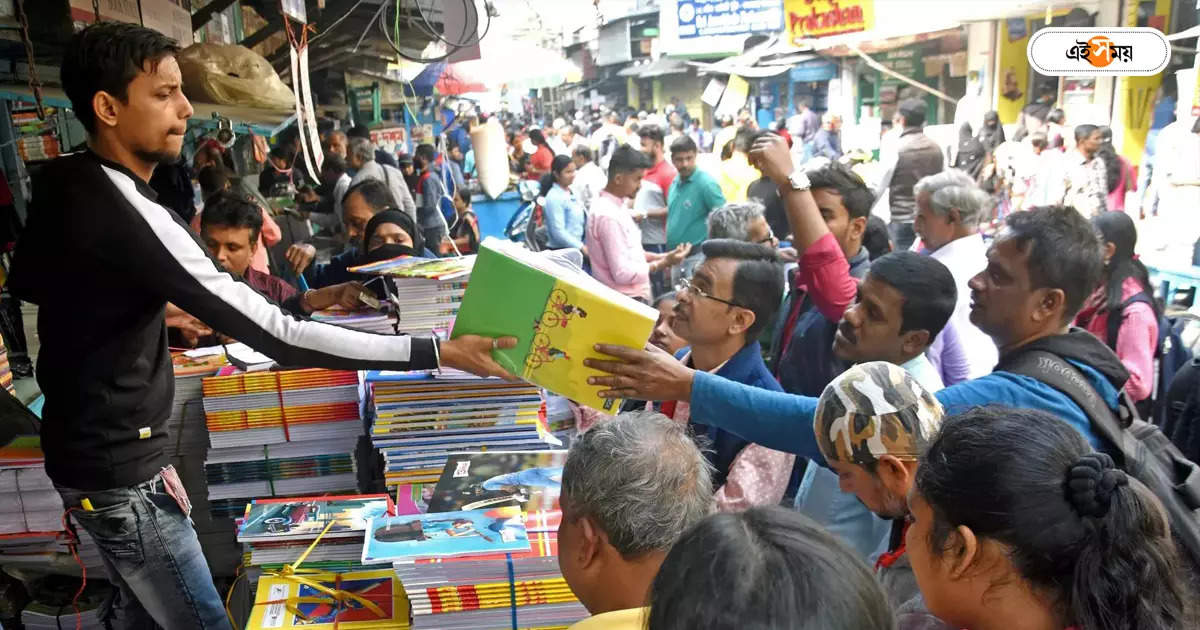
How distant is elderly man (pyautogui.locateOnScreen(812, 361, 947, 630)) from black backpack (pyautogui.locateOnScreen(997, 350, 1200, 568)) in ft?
1.63

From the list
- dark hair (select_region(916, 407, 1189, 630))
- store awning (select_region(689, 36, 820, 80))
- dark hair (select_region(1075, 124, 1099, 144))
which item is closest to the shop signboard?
store awning (select_region(689, 36, 820, 80))

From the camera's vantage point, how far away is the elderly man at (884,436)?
5.91 ft

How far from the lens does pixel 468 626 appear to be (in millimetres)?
1879

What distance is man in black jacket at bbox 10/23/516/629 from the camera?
1961mm

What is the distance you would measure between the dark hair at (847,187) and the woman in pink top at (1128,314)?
3.56 ft

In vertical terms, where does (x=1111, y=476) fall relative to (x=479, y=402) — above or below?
above

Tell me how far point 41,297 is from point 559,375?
49.1 inches

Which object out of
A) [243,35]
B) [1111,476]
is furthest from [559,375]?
[243,35]

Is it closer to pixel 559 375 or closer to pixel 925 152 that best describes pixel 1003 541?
pixel 559 375

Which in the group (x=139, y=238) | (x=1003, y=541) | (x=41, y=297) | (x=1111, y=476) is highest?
(x=139, y=238)

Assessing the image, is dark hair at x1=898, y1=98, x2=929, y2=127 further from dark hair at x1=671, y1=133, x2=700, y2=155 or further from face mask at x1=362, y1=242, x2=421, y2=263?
face mask at x1=362, y1=242, x2=421, y2=263

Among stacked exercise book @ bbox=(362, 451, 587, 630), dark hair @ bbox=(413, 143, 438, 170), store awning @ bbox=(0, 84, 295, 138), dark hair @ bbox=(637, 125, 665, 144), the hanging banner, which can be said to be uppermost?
the hanging banner

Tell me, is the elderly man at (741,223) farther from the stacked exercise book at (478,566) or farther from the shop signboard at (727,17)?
the shop signboard at (727,17)

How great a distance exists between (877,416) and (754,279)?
1.12 meters
